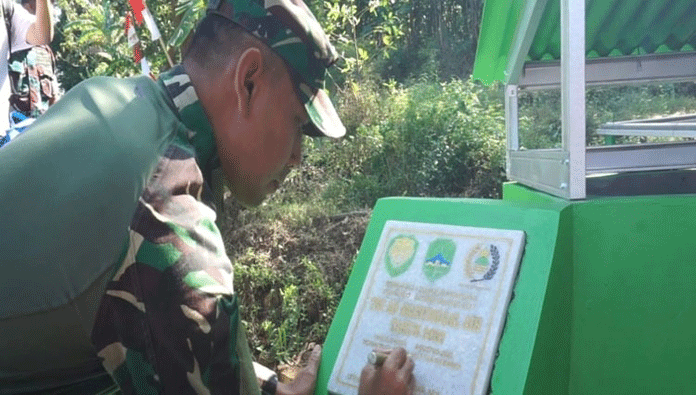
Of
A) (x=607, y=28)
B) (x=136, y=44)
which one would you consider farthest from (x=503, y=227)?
(x=136, y=44)

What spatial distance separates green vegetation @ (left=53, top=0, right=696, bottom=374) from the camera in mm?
4863

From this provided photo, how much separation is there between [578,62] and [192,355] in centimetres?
121

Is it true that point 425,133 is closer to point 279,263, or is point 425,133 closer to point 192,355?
point 279,263

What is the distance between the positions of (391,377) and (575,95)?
86 centimetres

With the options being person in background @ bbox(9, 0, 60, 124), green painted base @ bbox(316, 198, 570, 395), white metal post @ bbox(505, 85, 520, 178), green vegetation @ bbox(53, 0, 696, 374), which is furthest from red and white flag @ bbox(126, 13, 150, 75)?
green painted base @ bbox(316, 198, 570, 395)

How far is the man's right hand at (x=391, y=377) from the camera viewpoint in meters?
1.66

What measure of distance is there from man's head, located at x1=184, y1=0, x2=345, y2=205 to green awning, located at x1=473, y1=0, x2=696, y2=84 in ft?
4.26

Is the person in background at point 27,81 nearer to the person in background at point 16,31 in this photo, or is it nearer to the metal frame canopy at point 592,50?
the person in background at point 16,31

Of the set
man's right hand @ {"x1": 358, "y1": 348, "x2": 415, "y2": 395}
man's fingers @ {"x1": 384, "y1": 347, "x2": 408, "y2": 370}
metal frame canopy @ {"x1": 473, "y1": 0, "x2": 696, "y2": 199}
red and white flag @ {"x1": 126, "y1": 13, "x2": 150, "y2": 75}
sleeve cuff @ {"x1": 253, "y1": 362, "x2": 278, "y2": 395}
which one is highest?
red and white flag @ {"x1": 126, "y1": 13, "x2": 150, "y2": 75}

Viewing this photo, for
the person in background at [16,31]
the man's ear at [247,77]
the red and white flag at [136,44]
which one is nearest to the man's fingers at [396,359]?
the man's ear at [247,77]

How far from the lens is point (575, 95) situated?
178cm

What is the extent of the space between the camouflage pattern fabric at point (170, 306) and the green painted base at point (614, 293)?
0.74m

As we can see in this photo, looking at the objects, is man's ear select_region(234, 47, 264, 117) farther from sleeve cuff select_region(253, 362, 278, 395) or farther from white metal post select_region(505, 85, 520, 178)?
white metal post select_region(505, 85, 520, 178)

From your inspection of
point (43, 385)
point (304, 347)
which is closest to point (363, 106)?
point (304, 347)
